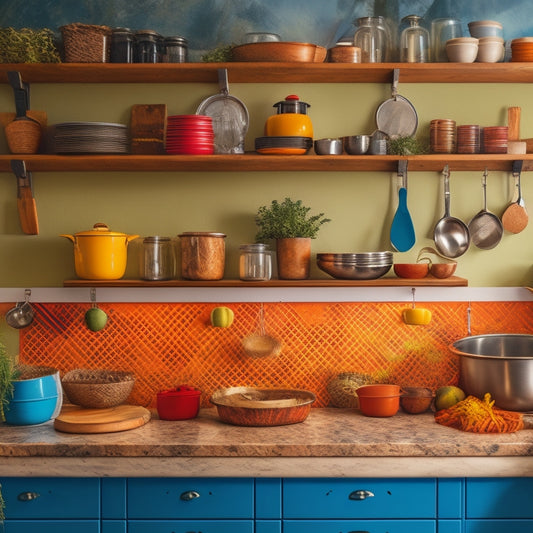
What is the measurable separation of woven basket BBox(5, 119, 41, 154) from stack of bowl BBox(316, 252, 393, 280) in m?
1.42

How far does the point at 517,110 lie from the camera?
3486 millimetres

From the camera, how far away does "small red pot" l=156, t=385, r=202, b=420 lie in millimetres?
3184

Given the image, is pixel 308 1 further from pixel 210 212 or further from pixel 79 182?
pixel 79 182

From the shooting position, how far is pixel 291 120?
3262 mm

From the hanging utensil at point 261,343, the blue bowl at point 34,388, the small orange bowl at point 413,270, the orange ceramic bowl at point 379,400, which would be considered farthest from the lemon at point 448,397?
the blue bowl at point 34,388

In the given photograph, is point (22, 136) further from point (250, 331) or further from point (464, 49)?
point (464, 49)

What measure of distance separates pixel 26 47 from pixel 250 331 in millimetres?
1639

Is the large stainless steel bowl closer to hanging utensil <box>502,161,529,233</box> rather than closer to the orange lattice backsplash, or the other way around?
the orange lattice backsplash

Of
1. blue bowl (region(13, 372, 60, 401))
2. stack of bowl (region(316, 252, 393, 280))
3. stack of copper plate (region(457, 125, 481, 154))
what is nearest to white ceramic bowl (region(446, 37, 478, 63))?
stack of copper plate (region(457, 125, 481, 154))

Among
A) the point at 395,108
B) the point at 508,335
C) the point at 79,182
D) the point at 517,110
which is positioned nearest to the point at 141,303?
the point at 79,182

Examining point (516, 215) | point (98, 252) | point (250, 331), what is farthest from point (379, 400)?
point (98, 252)

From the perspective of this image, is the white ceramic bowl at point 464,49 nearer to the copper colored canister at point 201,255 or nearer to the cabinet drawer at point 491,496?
the copper colored canister at point 201,255

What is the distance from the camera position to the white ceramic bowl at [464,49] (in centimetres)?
329

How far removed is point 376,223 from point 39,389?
1.70 meters
